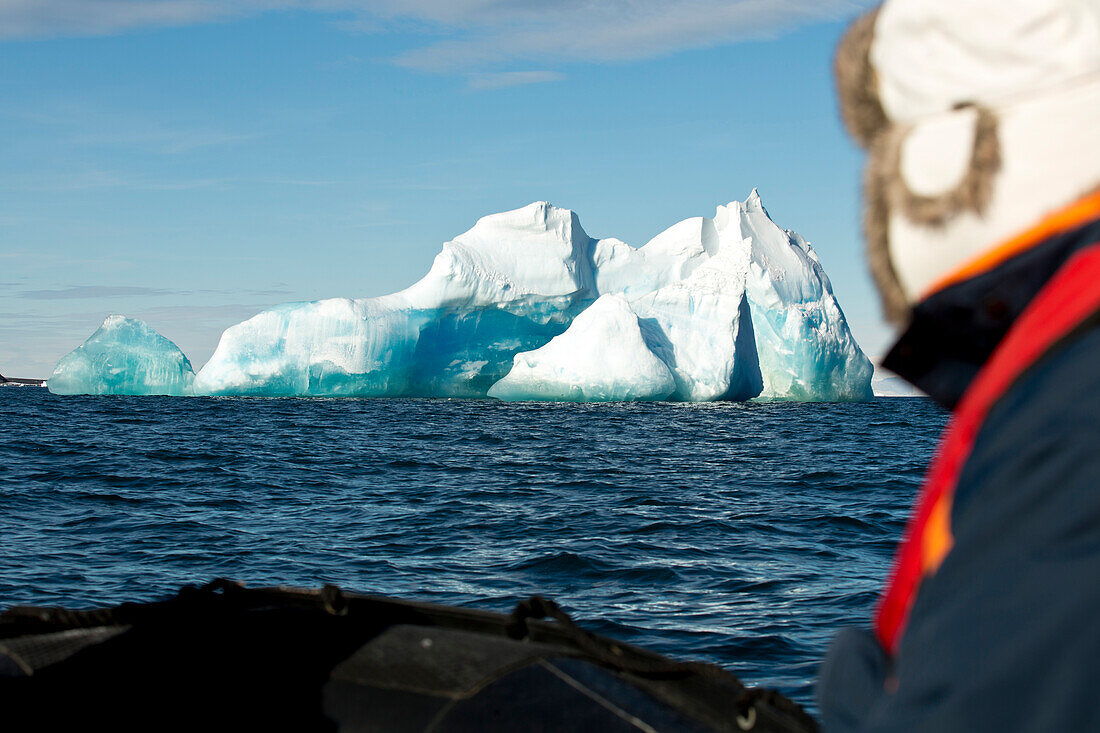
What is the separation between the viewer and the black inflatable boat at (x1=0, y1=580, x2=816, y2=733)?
1.82 metres

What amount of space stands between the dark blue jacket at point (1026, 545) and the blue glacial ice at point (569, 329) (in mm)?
27680

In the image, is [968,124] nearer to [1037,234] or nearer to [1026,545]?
[1037,234]

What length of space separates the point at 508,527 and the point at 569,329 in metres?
21.3

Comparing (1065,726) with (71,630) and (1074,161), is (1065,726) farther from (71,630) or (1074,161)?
(71,630)

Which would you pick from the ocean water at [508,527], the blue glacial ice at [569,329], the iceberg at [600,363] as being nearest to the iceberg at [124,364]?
the blue glacial ice at [569,329]

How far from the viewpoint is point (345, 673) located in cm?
203

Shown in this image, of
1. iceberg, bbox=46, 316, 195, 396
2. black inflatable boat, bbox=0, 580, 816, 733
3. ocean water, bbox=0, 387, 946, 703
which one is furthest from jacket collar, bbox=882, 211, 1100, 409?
iceberg, bbox=46, 316, 195, 396

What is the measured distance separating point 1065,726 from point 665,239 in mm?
33910

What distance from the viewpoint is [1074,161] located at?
64cm

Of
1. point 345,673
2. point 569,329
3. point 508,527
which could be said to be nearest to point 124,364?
point 569,329

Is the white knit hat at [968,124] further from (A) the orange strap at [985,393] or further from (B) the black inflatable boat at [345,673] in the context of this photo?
(B) the black inflatable boat at [345,673]

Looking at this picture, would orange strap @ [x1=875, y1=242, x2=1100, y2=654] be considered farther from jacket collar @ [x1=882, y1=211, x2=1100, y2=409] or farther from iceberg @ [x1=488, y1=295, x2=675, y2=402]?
iceberg @ [x1=488, y1=295, x2=675, y2=402]

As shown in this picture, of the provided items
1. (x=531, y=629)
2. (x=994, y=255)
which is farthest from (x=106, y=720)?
(x=994, y=255)

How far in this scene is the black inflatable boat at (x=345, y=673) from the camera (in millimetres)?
1815
